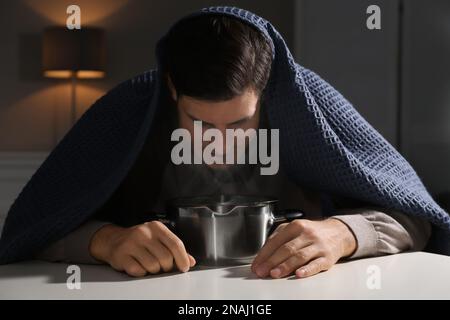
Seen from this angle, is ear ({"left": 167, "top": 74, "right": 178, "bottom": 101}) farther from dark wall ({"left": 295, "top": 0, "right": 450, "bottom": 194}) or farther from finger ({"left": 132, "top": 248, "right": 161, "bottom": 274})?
dark wall ({"left": 295, "top": 0, "right": 450, "bottom": 194})

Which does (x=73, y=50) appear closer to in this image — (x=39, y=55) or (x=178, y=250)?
(x=39, y=55)

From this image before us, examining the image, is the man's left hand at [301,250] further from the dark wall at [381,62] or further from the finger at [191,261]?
the dark wall at [381,62]

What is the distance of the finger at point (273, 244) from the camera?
0.72m

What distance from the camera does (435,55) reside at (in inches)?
91.4

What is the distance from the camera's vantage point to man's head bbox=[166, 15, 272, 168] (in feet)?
2.79

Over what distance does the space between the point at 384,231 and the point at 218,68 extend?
301mm

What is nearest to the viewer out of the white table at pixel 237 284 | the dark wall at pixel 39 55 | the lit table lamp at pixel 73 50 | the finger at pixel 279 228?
the white table at pixel 237 284

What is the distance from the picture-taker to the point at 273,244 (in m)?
0.72

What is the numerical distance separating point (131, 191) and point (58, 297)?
40cm

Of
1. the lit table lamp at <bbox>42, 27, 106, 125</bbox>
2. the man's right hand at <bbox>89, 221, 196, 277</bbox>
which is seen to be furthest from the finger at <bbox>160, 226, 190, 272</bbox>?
the lit table lamp at <bbox>42, 27, 106, 125</bbox>

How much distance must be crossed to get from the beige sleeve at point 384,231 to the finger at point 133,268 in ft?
0.88

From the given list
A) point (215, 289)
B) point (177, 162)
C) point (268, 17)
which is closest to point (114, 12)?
point (268, 17)

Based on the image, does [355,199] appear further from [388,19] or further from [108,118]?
[388,19]

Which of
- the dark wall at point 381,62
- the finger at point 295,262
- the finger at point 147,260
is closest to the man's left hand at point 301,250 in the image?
the finger at point 295,262
